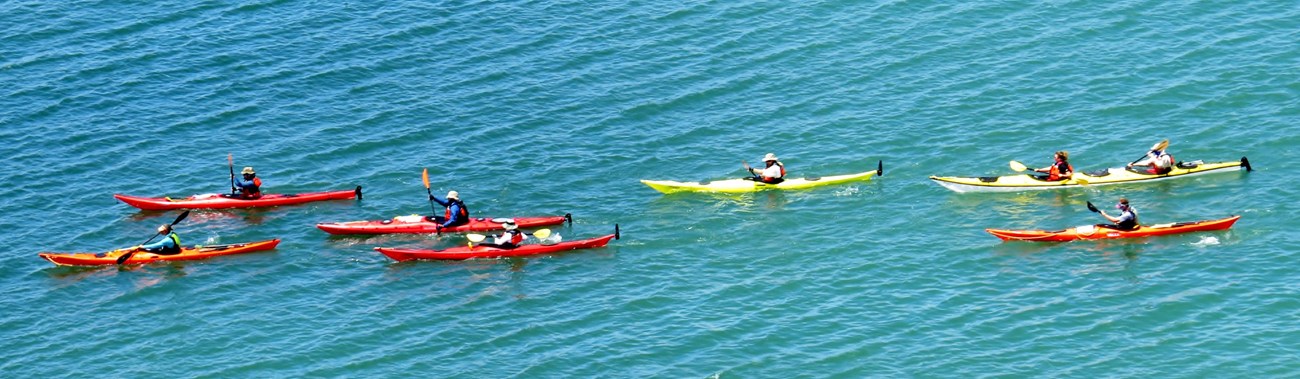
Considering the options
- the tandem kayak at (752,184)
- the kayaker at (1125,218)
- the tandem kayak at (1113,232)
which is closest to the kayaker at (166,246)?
the tandem kayak at (752,184)

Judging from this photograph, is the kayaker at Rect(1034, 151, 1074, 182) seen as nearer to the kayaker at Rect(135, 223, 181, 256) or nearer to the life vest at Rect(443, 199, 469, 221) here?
the life vest at Rect(443, 199, 469, 221)

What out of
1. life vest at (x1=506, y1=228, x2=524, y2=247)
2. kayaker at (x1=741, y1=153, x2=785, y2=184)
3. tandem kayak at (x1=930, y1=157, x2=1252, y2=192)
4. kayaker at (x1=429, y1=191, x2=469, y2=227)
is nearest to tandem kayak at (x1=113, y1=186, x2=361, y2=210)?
kayaker at (x1=429, y1=191, x2=469, y2=227)

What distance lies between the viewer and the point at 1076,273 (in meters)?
52.4


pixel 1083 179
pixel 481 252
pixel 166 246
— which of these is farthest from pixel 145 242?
Answer: pixel 1083 179

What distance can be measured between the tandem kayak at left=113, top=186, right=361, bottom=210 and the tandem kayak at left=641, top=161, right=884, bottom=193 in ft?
39.0

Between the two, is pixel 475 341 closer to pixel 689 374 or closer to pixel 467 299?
pixel 467 299

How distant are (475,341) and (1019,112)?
2653cm

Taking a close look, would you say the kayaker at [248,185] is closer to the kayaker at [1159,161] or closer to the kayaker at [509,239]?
the kayaker at [509,239]

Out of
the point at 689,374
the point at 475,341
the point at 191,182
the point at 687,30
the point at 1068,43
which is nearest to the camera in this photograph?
the point at 689,374

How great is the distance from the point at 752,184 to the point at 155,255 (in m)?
21.3

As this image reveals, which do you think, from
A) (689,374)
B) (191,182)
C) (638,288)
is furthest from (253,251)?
(689,374)

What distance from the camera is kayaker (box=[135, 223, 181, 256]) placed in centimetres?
5794

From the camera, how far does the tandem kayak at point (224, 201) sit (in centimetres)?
6353

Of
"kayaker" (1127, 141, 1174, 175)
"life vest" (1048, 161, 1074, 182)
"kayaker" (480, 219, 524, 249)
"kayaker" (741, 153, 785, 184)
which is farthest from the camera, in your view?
"kayaker" (741, 153, 785, 184)
